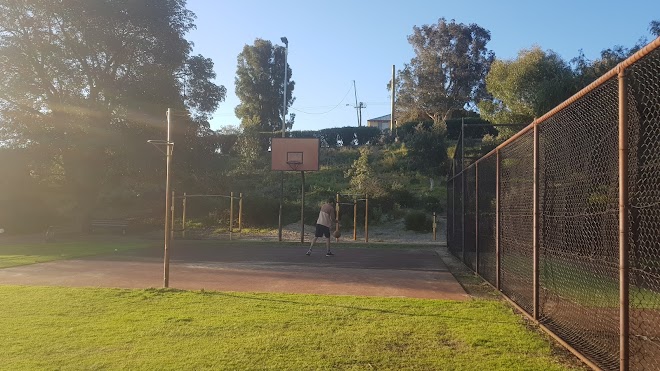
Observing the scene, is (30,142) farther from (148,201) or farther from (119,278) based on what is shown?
(119,278)

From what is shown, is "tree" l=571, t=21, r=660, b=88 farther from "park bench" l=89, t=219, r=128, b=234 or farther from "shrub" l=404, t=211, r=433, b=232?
"park bench" l=89, t=219, r=128, b=234

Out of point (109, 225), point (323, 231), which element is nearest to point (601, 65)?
point (323, 231)

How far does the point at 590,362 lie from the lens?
15.2 ft

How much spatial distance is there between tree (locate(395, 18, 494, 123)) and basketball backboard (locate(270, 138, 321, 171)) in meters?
22.9

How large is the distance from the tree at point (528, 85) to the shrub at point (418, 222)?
5.35 meters

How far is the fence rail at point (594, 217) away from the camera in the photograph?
4.00 m

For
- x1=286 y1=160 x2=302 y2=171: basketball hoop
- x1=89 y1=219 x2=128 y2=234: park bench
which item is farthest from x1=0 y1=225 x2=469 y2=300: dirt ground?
x1=89 y1=219 x2=128 y2=234: park bench

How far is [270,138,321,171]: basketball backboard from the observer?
23.4 meters

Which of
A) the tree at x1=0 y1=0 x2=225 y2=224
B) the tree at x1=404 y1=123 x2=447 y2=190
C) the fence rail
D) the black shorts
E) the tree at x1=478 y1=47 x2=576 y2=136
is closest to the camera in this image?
the fence rail

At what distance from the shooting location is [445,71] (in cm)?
4516

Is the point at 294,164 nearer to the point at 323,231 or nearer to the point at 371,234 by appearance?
the point at 371,234

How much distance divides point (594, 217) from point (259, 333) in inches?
137

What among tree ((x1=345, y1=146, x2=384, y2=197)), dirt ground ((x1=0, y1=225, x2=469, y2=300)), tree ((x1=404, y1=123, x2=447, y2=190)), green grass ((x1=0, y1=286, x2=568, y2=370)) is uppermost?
tree ((x1=404, y1=123, x2=447, y2=190))

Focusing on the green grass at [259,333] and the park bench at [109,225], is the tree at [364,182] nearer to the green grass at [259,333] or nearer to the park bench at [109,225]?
the park bench at [109,225]
